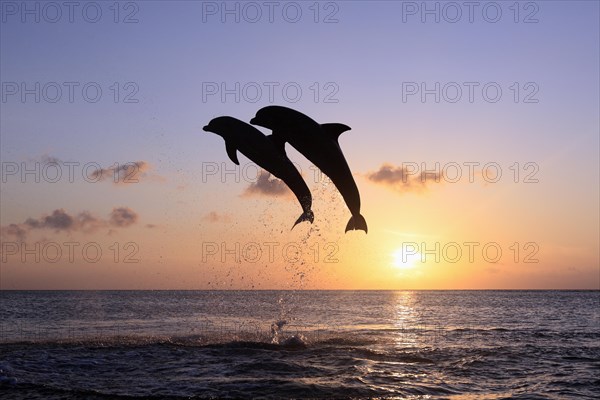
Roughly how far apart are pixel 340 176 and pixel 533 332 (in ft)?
84.4

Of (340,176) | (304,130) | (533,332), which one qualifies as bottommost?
(533,332)

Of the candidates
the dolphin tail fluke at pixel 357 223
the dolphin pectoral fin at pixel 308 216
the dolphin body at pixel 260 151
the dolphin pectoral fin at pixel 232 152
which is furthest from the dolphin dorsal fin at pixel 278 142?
the dolphin tail fluke at pixel 357 223

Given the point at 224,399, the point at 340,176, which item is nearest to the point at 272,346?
the point at 224,399

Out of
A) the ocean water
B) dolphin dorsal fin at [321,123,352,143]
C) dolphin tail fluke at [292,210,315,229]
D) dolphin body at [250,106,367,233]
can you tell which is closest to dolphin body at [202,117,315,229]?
dolphin tail fluke at [292,210,315,229]

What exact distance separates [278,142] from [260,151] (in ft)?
1.79

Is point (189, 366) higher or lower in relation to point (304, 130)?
lower

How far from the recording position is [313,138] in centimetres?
1362

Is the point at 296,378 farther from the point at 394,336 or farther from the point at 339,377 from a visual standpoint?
the point at 394,336

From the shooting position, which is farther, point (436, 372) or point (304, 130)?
point (436, 372)

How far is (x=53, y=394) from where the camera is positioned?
45.7 ft

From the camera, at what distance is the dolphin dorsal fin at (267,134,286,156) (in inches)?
535

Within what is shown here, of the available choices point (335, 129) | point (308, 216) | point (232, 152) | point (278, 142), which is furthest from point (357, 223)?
point (232, 152)

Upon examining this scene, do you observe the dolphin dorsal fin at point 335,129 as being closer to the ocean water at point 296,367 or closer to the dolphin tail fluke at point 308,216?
the dolphin tail fluke at point 308,216

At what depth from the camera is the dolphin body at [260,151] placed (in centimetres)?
1390
